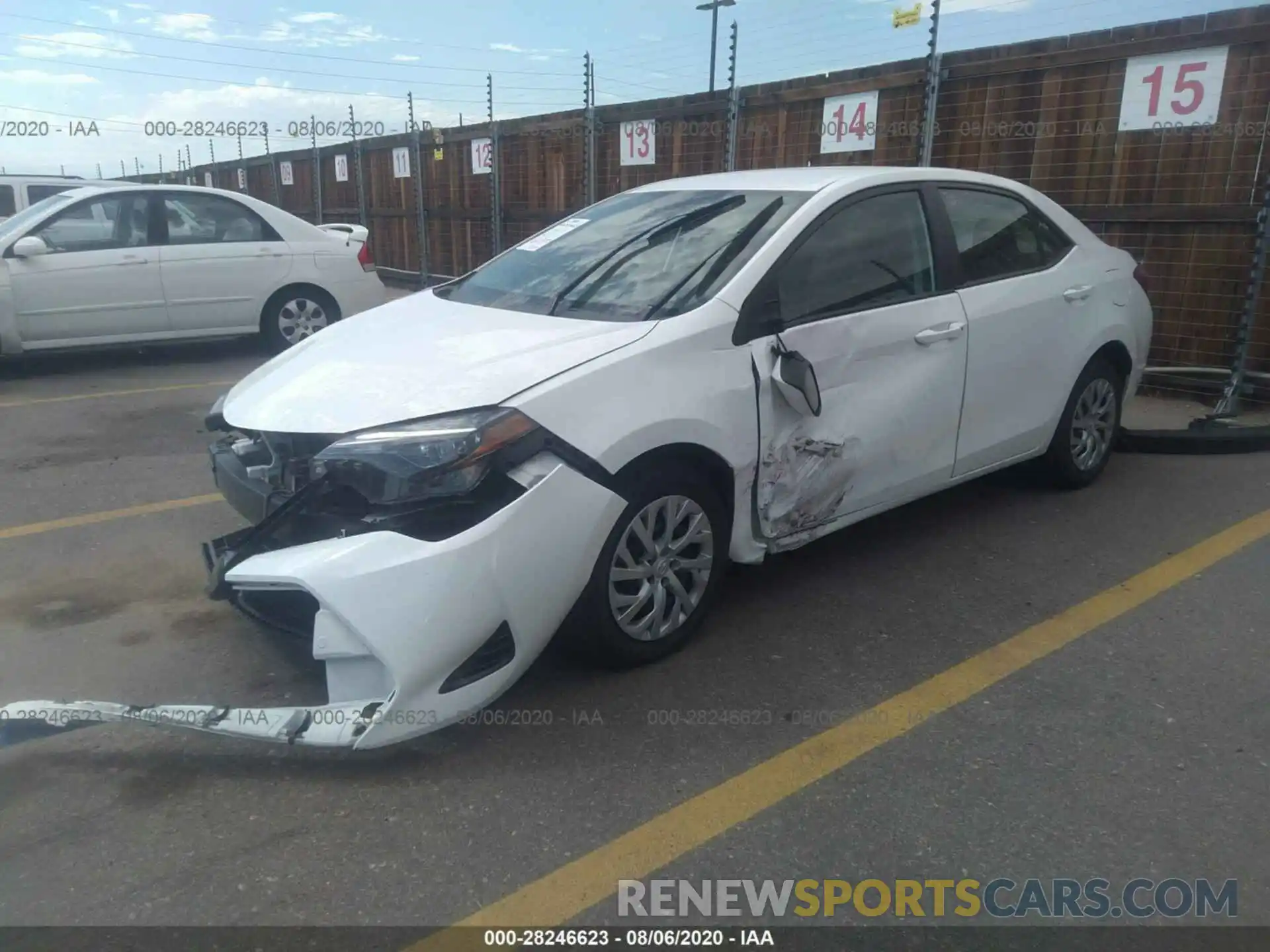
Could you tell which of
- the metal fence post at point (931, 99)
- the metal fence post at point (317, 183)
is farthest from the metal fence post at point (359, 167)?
the metal fence post at point (931, 99)

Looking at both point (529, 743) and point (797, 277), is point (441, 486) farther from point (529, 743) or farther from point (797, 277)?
point (797, 277)

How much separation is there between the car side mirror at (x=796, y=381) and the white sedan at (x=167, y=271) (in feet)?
22.8

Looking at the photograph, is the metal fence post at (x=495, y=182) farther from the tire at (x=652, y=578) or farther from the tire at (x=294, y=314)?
the tire at (x=652, y=578)

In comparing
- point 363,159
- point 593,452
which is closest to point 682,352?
point 593,452

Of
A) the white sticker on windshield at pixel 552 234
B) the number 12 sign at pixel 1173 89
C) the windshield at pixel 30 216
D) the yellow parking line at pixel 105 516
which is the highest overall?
the number 12 sign at pixel 1173 89

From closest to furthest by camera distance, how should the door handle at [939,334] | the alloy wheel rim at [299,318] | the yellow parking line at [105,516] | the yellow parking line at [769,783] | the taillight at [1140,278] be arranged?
the yellow parking line at [769,783], the door handle at [939,334], the yellow parking line at [105,516], the taillight at [1140,278], the alloy wheel rim at [299,318]

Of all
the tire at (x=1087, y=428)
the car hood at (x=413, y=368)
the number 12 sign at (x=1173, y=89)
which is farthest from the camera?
the number 12 sign at (x=1173, y=89)

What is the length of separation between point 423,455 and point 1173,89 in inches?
259

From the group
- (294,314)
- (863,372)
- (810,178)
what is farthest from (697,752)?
(294,314)

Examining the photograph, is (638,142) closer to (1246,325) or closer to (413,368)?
(1246,325)

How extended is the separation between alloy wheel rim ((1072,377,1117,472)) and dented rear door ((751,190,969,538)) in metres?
1.18

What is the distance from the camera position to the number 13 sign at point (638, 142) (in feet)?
35.9

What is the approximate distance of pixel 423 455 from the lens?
9.52ft

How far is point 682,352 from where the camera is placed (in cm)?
336
